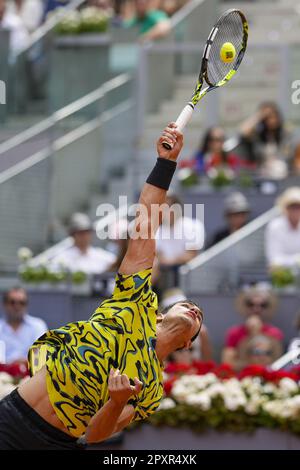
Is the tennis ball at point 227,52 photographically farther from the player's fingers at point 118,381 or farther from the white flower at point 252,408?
the white flower at point 252,408

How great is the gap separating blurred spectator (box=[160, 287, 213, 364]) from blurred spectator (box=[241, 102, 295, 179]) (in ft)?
8.26

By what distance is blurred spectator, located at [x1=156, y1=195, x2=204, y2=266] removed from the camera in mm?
12883

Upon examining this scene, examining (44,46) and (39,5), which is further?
(39,5)

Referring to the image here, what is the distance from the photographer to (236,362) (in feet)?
38.0

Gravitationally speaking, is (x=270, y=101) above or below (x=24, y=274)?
above

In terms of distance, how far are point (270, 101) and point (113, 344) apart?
8948 millimetres

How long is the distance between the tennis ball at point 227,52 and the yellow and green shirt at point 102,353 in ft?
4.26

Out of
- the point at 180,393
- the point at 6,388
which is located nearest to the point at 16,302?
the point at 6,388

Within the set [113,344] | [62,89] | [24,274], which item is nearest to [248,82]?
[62,89]

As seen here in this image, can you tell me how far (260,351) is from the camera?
1146 centimetres

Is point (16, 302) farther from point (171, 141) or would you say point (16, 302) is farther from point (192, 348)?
point (171, 141)
